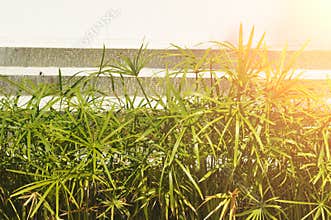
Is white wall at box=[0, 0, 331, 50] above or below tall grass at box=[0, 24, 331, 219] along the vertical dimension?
above

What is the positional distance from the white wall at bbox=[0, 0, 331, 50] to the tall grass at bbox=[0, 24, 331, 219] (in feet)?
2.34

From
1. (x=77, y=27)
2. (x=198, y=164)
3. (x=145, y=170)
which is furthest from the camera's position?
(x=77, y=27)

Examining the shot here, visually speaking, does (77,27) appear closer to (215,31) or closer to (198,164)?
(215,31)

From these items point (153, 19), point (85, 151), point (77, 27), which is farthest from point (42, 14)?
point (85, 151)

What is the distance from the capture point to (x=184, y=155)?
5.09 ft

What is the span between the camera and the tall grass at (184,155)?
1531 mm

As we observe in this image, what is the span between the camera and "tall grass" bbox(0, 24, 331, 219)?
153 centimetres

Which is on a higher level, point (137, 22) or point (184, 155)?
point (137, 22)

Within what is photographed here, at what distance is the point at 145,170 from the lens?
161cm

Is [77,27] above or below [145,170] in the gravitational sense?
above

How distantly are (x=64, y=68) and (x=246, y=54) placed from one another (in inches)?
39.5

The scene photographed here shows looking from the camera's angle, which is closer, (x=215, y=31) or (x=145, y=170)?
(x=145, y=170)

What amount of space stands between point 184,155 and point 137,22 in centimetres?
93

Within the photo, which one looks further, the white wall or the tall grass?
the white wall
